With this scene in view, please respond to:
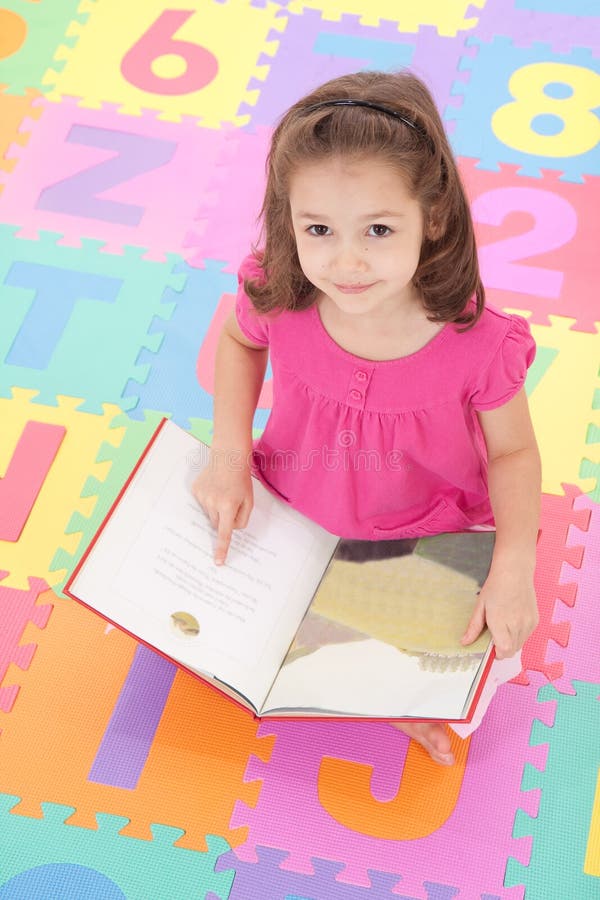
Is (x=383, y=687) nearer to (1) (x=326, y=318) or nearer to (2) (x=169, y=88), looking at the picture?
(1) (x=326, y=318)

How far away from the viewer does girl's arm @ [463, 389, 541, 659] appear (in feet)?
3.54

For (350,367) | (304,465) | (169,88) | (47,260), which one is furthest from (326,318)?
(169,88)

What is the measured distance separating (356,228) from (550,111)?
3.55ft

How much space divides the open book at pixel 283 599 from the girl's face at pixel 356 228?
335 mm

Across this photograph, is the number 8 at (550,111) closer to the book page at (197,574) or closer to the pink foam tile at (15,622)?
the book page at (197,574)

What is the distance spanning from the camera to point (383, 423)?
1.10m

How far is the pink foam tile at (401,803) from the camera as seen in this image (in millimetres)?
1160

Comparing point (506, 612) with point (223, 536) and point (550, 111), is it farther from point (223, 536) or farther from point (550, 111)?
point (550, 111)

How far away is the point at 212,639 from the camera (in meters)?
1.13

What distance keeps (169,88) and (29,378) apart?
66 centimetres

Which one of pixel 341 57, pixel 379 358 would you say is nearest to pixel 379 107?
pixel 379 358

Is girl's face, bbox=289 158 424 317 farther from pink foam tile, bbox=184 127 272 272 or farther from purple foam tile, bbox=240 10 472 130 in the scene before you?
purple foam tile, bbox=240 10 472 130

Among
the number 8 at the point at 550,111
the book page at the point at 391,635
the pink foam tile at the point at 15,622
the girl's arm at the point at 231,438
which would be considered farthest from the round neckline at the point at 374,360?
the number 8 at the point at 550,111

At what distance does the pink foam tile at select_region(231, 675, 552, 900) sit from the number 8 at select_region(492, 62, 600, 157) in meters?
0.96
